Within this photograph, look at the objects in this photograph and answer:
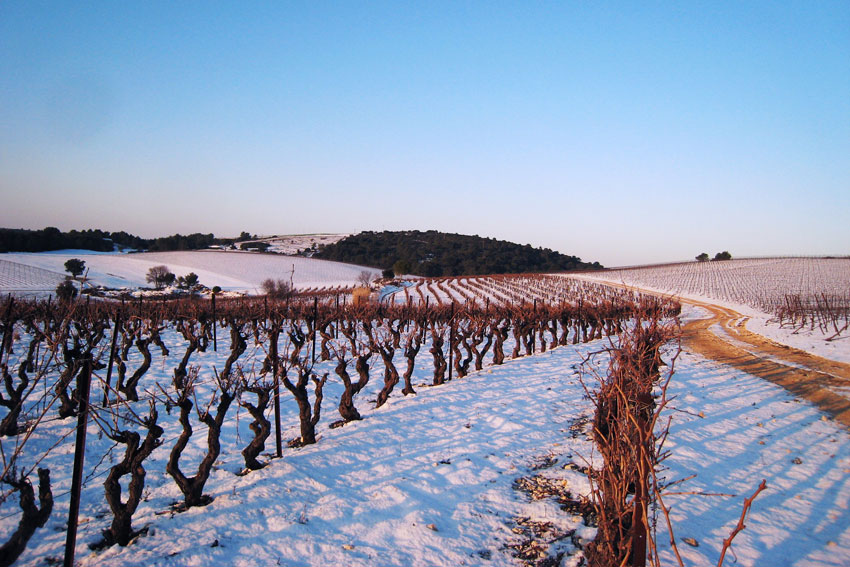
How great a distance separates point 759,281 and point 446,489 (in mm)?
56871

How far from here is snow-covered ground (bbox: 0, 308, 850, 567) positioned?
4.04m

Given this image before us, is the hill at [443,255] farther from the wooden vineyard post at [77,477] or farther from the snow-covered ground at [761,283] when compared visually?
the wooden vineyard post at [77,477]

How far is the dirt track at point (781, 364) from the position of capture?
29.5ft

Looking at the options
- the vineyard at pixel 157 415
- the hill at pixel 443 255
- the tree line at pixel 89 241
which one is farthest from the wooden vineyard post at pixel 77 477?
the tree line at pixel 89 241

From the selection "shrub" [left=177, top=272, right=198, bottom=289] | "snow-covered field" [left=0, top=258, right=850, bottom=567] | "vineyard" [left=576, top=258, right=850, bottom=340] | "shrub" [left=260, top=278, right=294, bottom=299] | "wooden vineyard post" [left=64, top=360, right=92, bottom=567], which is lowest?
"shrub" [left=177, top=272, right=198, bottom=289]

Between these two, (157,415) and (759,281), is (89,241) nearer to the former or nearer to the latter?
(157,415)

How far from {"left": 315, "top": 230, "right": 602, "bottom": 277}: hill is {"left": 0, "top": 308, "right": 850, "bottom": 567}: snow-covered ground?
68.1 m

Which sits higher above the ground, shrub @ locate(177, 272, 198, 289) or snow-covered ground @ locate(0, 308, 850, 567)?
snow-covered ground @ locate(0, 308, 850, 567)

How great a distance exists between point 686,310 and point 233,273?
5400cm

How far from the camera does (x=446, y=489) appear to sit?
5254mm

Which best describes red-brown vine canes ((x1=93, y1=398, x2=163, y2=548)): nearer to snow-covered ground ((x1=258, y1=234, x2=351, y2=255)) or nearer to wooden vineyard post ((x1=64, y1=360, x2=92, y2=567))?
wooden vineyard post ((x1=64, y1=360, x2=92, y2=567))

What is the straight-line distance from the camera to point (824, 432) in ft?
22.6

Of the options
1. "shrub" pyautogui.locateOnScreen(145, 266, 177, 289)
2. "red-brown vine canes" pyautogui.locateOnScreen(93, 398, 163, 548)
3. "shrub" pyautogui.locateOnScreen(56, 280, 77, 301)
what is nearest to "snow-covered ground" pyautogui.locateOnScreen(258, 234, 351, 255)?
"shrub" pyautogui.locateOnScreen(145, 266, 177, 289)

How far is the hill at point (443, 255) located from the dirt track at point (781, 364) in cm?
5913
